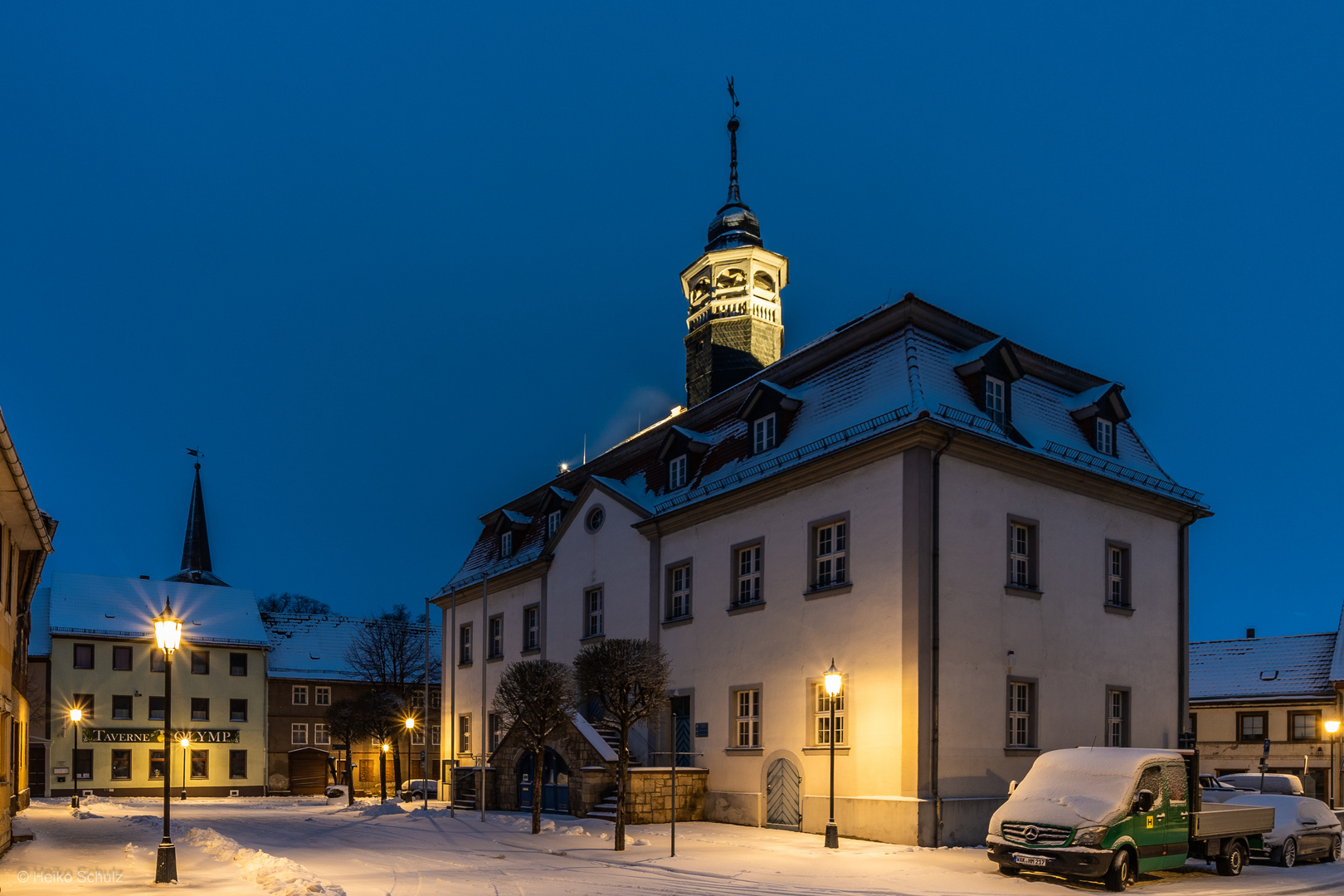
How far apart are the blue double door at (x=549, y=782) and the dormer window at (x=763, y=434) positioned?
9.60m

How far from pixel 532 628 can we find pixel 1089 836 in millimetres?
24969

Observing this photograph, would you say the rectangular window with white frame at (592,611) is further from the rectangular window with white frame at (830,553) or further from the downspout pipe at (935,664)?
the downspout pipe at (935,664)

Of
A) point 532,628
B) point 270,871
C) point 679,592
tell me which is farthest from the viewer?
point 532,628

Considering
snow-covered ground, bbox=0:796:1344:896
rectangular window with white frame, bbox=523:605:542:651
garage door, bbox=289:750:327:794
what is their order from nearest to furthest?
snow-covered ground, bbox=0:796:1344:896
rectangular window with white frame, bbox=523:605:542:651
garage door, bbox=289:750:327:794

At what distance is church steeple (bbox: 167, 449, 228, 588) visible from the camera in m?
72.8

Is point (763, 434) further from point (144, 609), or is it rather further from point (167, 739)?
point (144, 609)

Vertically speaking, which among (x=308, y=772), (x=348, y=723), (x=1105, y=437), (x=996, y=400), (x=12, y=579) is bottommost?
(x=308, y=772)

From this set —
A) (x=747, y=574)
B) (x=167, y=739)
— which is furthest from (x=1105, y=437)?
(x=167, y=739)

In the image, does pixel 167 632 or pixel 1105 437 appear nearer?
pixel 167 632

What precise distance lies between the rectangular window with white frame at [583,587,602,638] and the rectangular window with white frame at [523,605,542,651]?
349cm

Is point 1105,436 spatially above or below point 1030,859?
above

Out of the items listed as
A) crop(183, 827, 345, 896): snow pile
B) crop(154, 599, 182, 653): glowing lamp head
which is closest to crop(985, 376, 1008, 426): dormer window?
crop(183, 827, 345, 896): snow pile

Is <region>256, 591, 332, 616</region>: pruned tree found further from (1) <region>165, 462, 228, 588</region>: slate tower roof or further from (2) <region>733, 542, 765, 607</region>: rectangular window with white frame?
(2) <region>733, 542, 765, 607</region>: rectangular window with white frame

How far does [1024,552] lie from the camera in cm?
2478
